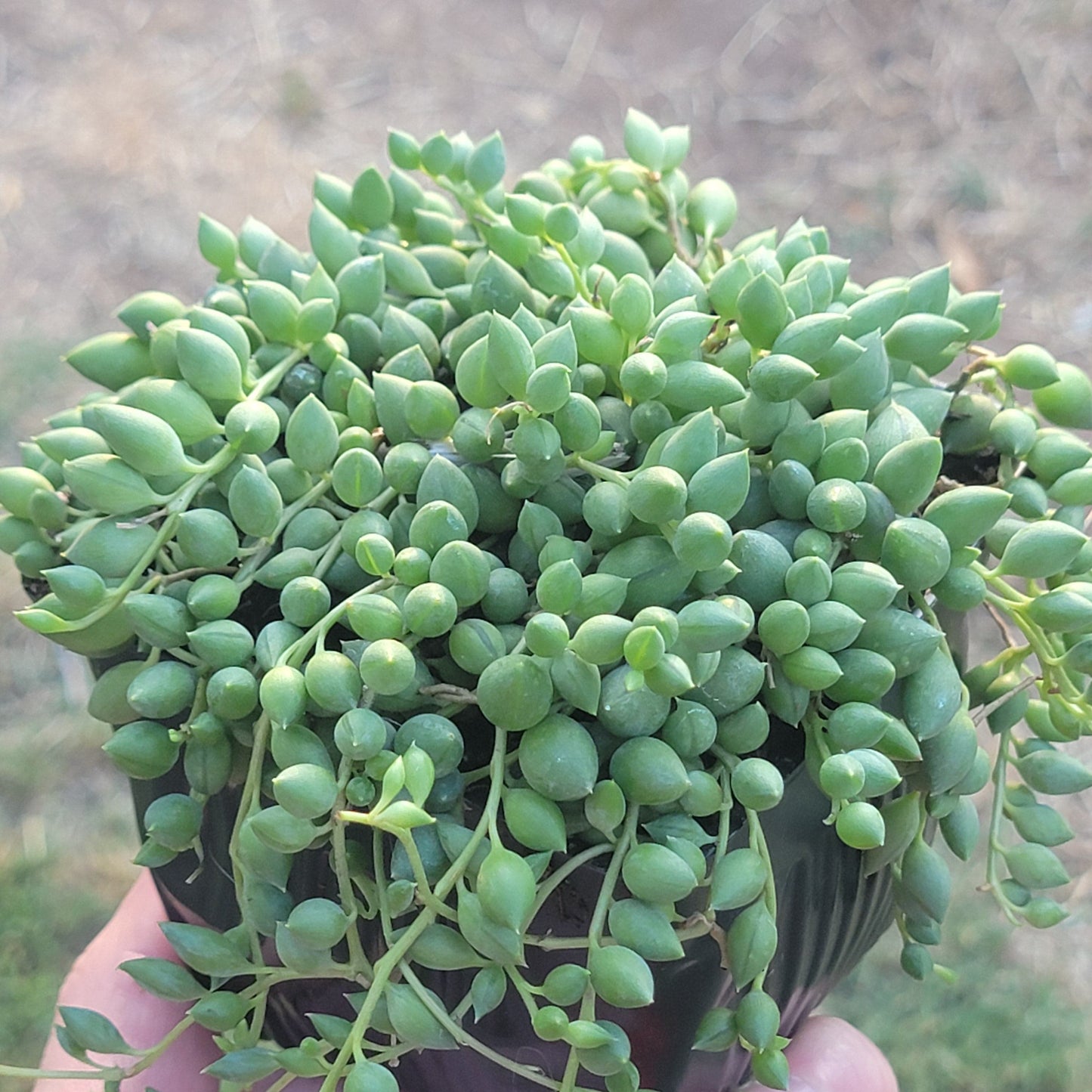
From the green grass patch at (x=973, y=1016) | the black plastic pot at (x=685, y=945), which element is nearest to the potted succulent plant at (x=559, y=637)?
the black plastic pot at (x=685, y=945)

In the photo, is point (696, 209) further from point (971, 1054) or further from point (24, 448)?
point (971, 1054)

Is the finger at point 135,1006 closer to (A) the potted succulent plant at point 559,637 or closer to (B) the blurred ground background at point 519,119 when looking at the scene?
(A) the potted succulent plant at point 559,637

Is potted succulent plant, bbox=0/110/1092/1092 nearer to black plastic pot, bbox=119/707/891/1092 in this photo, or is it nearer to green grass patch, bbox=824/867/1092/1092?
black plastic pot, bbox=119/707/891/1092

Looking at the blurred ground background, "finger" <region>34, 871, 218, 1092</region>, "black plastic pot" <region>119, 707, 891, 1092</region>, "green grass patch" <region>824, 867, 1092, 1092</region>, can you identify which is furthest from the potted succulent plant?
the blurred ground background

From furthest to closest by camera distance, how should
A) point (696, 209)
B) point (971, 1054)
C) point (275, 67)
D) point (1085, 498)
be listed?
point (275, 67)
point (971, 1054)
point (696, 209)
point (1085, 498)

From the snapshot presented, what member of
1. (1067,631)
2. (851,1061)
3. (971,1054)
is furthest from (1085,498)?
(971,1054)

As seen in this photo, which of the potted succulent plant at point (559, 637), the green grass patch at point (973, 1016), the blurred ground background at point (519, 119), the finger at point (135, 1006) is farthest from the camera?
the blurred ground background at point (519, 119)
